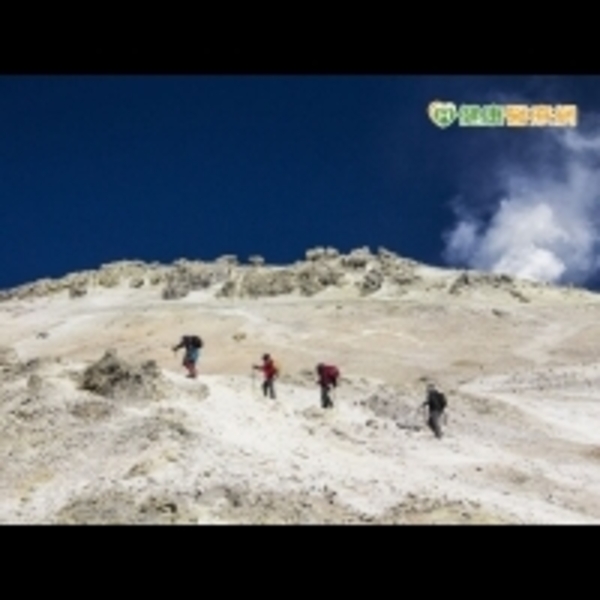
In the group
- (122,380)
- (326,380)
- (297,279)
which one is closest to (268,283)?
(297,279)

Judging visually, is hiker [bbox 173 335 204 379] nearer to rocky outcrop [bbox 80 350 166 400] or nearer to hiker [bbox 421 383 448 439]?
rocky outcrop [bbox 80 350 166 400]

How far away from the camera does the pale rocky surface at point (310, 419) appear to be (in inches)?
837

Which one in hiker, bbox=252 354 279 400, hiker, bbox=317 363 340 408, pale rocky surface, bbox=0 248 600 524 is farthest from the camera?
hiker, bbox=317 363 340 408

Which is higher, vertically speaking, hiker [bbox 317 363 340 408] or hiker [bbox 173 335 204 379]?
hiker [bbox 173 335 204 379]

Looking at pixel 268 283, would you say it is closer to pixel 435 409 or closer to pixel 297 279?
pixel 297 279

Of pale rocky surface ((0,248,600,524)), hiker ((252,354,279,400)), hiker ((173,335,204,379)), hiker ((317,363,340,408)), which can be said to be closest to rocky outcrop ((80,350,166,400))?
pale rocky surface ((0,248,600,524))

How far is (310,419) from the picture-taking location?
28625mm

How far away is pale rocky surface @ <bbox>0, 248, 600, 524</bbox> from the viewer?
21266mm

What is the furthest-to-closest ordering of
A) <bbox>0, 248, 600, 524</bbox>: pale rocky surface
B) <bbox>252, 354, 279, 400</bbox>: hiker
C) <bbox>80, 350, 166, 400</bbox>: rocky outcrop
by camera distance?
<bbox>252, 354, 279, 400</bbox>: hiker, <bbox>80, 350, 166, 400</bbox>: rocky outcrop, <bbox>0, 248, 600, 524</bbox>: pale rocky surface
